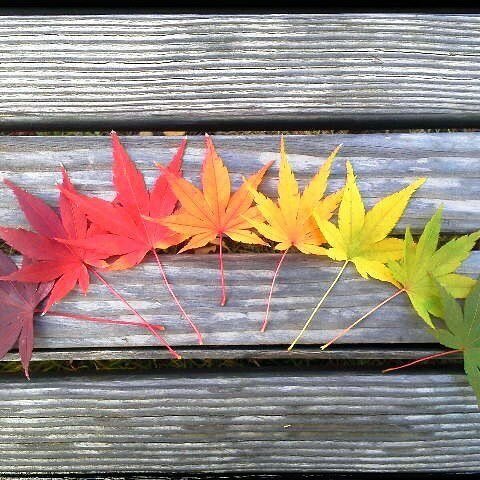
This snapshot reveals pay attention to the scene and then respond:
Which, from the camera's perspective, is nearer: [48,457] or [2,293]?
[2,293]

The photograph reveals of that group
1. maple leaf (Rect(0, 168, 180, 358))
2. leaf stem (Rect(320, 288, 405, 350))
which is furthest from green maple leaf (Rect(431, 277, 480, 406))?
maple leaf (Rect(0, 168, 180, 358))

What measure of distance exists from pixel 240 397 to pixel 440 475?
45 cm

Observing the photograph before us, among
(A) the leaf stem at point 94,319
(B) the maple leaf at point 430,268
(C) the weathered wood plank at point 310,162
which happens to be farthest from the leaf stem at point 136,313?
(B) the maple leaf at point 430,268

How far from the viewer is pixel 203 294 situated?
0.95 m

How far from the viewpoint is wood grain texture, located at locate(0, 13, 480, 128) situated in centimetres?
96

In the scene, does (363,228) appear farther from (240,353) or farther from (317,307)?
(240,353)

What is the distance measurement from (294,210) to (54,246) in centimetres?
44

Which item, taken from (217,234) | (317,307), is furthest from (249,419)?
(217,234)

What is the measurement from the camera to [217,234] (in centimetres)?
88

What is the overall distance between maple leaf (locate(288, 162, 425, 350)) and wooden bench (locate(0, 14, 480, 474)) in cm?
8

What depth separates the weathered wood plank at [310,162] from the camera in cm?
95

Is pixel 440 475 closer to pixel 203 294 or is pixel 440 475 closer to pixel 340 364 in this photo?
pixel 340 364

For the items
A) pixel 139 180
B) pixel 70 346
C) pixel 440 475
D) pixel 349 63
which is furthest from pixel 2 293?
pixel 440 475

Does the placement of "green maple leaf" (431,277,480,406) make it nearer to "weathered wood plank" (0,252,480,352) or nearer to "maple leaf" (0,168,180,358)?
"weathered wood plank" (0,252,480,352)
